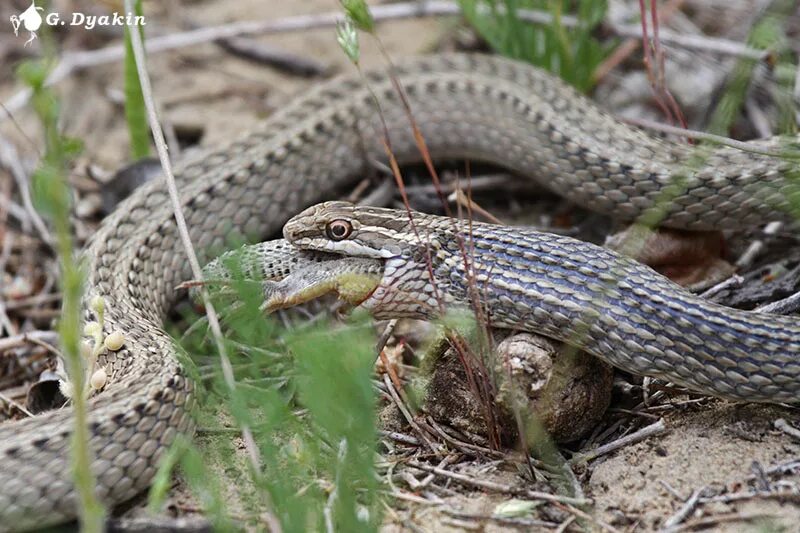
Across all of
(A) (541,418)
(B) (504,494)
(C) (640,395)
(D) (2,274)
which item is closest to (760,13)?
(C) (640,395)

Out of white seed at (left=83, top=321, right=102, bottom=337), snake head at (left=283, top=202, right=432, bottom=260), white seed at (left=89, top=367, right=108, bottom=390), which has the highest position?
snake head at (left=283, top=202, right=432, bottom=260)

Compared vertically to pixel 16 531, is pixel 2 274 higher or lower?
higher

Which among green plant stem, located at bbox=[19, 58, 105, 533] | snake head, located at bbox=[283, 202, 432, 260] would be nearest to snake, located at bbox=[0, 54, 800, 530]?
snake head, located at bbox=[283, 202, 432, 260]

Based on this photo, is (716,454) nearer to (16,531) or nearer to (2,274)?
(16,531)

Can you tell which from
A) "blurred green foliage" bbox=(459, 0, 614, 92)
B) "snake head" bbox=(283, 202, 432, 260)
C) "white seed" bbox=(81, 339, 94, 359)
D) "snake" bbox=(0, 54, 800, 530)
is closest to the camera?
"snake" bbox=(0, 54, 800, 530)

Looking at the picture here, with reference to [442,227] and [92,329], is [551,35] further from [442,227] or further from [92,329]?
[92,329]

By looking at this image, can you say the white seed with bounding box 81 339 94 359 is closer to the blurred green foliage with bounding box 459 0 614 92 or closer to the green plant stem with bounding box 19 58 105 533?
the green plant stem with bounding box 19 58 105 533

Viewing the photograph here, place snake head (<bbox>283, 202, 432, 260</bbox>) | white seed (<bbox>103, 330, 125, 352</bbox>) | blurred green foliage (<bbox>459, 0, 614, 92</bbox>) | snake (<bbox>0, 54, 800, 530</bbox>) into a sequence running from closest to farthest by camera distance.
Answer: snake (<bbox>0, 54, 800, 530</bbox>) → white seed (<bbox>103, 330, 125, 352</bbox>) → snake head (<bbox>283, 202, 432, 260</bbox>) → blurred green foliage (<bbox>459, 0, 614, 92</bbox>)
